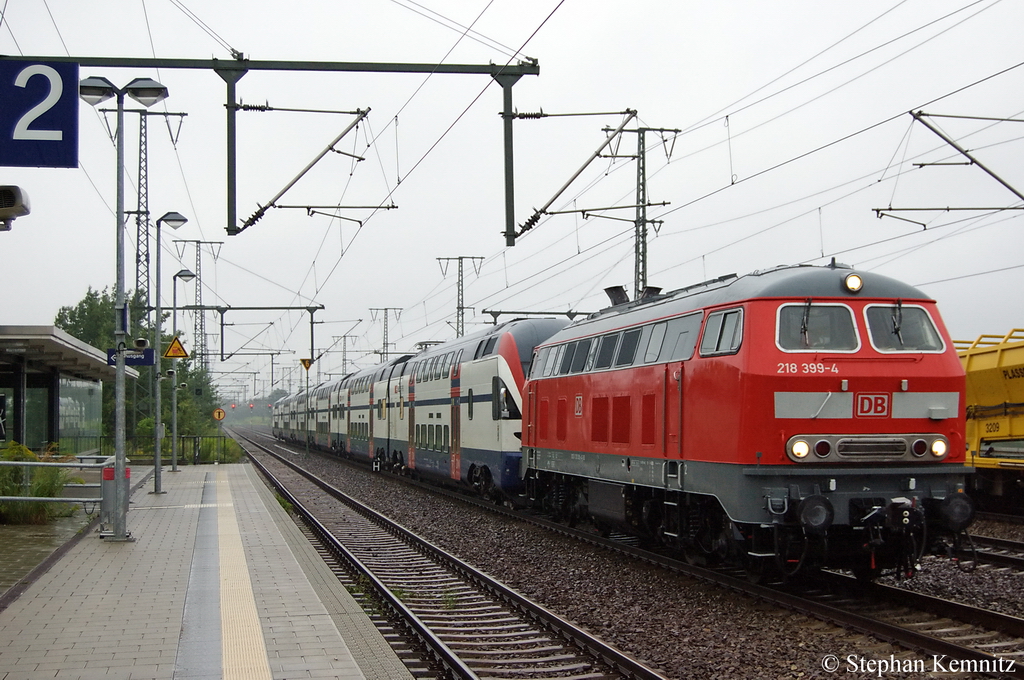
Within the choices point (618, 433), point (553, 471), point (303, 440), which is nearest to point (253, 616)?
point (618, 433)

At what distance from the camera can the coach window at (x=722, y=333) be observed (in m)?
10.3

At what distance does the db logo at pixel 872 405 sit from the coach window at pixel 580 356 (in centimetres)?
552

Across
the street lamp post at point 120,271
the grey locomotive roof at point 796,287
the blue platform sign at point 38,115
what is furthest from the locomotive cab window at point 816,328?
the street lamp post at point 120,271

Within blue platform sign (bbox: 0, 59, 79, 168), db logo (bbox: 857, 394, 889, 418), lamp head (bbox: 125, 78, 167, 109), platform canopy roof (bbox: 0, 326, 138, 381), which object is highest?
lamp head (bbox: 125, 78, 167, 109)

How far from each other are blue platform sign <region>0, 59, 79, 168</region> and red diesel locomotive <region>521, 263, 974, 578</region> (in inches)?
263

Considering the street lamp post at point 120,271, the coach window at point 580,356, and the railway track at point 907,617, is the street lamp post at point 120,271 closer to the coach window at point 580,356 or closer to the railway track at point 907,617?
the coach window at point 580,356

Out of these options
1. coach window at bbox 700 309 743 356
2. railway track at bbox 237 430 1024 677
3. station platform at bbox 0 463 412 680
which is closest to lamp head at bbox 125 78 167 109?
station platform at bbox 0 463 412 680

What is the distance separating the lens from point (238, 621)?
8969mm

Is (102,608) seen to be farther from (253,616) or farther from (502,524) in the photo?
(502,524)

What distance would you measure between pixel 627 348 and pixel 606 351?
0.88 m

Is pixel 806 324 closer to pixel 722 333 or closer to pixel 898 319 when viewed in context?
pixel 722 333

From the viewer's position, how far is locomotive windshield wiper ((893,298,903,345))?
33.7ft

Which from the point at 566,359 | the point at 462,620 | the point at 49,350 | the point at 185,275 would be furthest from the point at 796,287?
the point at 185,275

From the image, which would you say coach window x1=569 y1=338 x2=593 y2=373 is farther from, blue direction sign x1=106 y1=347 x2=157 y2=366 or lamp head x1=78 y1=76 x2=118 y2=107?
lamp head x1=78 y1=76 x2=118 y2=107
